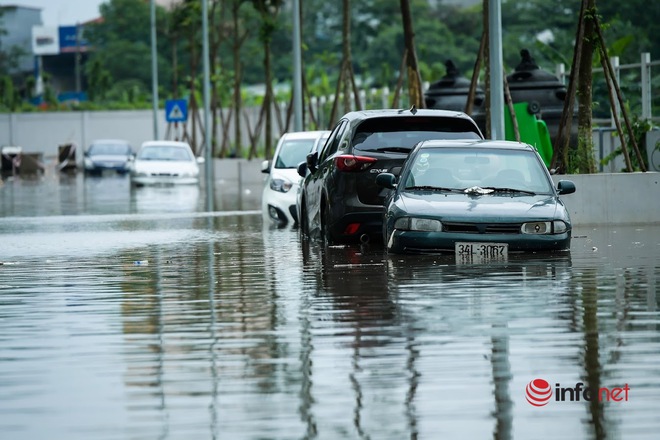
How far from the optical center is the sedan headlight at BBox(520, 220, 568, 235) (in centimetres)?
1636

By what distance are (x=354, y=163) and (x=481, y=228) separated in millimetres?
3071

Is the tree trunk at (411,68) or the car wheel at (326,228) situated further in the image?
the tree trunk at (411,68)

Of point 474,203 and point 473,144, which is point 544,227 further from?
point 473,144

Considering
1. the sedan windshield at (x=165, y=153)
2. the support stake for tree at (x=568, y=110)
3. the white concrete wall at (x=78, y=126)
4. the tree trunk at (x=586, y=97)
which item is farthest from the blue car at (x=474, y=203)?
the white concrete wall at (x=78, y=126)

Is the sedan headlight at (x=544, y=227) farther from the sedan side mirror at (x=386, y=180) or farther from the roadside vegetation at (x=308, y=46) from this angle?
the roadside vegetation at (x=308, y=46)

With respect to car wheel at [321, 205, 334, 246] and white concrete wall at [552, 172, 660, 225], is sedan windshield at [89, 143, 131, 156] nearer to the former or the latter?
white concrete wall at [552, 172, 660, 225]

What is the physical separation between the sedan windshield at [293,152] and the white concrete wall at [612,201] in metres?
5.59

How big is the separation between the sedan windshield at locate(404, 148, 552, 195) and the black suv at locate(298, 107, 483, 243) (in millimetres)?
1327

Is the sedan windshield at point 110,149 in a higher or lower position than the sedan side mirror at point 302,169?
lower

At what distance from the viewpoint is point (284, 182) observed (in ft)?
87.7

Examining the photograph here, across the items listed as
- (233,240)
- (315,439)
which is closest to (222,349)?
(315,439)

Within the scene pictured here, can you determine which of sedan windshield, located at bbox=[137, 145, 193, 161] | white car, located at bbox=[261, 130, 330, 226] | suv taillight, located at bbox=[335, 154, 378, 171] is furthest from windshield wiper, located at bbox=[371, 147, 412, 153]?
sedan windshield, located at bbox=[137, 145, 193, 161]

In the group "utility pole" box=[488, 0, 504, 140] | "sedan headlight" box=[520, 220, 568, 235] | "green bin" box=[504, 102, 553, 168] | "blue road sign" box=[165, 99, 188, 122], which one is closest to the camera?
"sedan headlight" box=[520, 220, 568, 235]

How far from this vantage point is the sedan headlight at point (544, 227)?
53.7 ft
